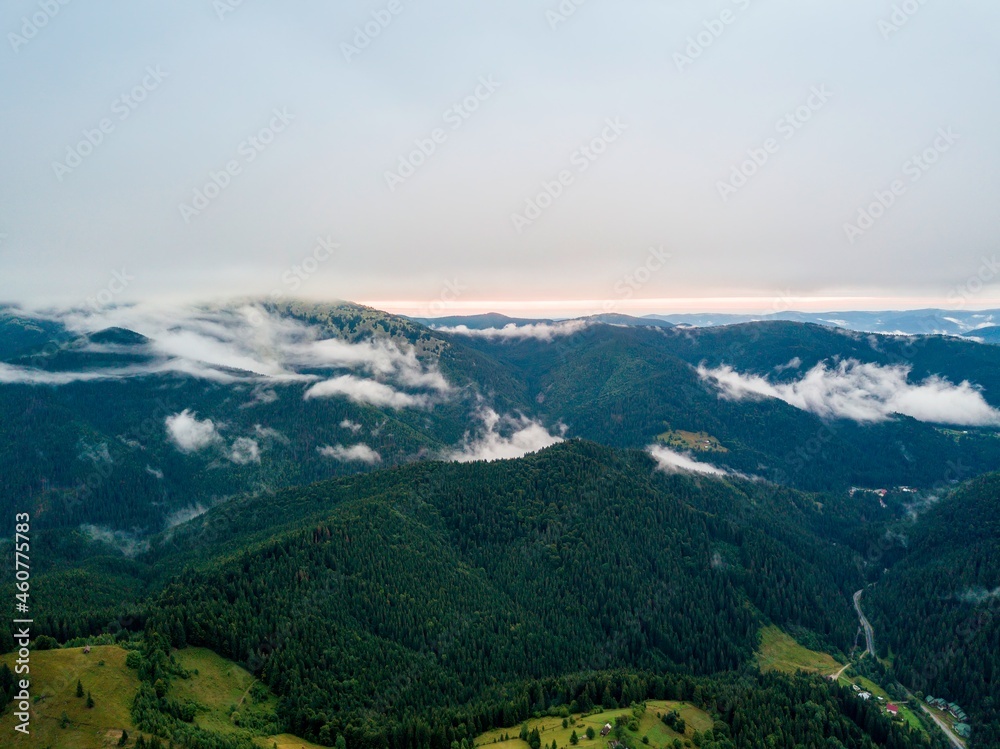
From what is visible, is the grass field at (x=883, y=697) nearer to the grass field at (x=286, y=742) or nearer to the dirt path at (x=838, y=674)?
the dirt path at (x=838, y=674)

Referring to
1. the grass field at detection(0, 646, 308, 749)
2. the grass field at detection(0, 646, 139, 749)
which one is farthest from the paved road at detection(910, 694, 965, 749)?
the grass field at detection(0, 646, 139, 749)

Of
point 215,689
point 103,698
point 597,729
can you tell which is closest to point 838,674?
point 597,729

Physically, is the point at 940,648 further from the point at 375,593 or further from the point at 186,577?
the point at 186,577

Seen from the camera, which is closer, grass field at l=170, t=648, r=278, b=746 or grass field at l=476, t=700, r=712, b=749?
grass field at l=170, t=648, r=278, b=746

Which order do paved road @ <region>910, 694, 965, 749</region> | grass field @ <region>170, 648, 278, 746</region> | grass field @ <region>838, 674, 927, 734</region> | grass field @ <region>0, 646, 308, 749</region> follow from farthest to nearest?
1. grass field @ <region>838, 674, 927, 734</region>
2. paved road @ <region>910, 694, 965, 749</region>
3. grass field @ <region>170, 648, 278, 746</region>
4. grass field @ <region>0, 646, 308, 749</region>

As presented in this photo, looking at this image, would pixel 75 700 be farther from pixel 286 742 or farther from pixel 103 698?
pixel 286 742

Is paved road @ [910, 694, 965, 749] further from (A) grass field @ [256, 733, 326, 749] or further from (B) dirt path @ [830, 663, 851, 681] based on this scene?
(A) grass field @ [256, 733, 326, 749]

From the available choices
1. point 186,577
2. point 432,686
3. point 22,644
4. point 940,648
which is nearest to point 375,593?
point 432,686

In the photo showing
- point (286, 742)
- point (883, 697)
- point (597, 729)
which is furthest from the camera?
point (883, 697)
